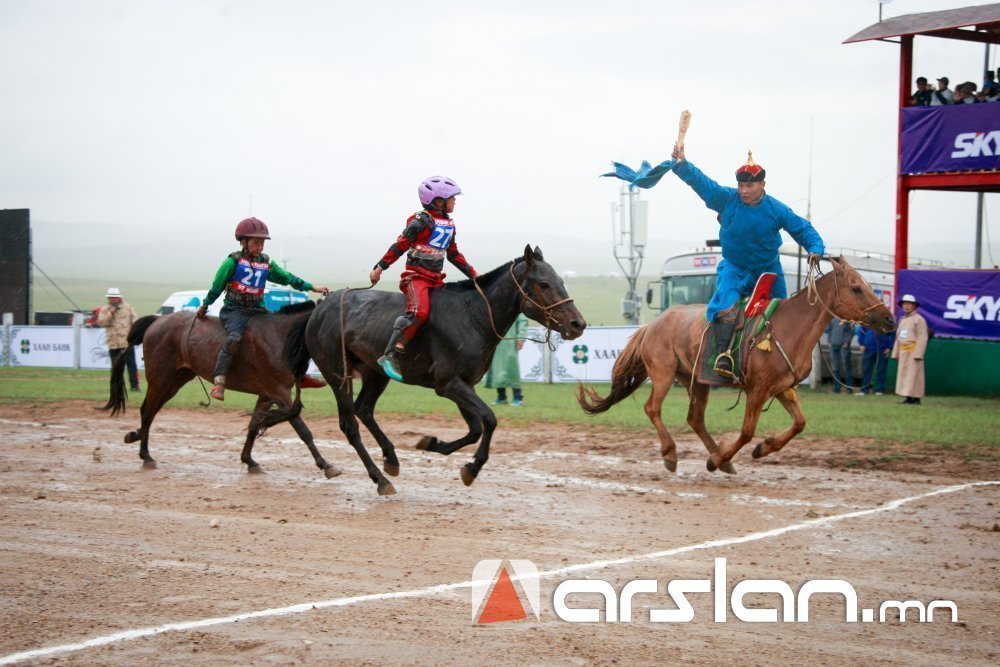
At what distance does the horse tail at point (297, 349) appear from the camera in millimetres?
10453

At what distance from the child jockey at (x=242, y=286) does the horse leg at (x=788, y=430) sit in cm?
455

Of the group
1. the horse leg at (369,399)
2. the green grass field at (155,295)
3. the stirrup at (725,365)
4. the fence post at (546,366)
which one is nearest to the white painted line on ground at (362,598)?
the stirrup at (725,365)

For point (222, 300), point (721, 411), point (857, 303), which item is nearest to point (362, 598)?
point (857, 303)

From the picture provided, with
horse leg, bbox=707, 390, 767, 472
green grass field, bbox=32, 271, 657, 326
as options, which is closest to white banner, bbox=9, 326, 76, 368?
horse leg, bbox=707, 390, 767, 472

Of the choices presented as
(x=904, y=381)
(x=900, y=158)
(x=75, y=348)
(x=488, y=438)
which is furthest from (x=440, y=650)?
(x=75, y=348)

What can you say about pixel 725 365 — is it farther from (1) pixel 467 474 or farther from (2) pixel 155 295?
(2) pixel 155 295

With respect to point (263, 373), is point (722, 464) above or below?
below

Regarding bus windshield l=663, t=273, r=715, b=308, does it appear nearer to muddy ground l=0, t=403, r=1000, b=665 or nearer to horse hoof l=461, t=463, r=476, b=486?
muddy ground l=0, t=403, r=1000, b=665

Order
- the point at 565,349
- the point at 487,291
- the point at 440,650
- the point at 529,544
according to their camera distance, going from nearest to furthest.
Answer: the point at 440,650
the point at 529,544
the point at 487,291
the point at 565,349

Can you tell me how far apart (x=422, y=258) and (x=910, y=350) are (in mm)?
12196

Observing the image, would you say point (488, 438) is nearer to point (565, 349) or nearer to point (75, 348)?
point (565, 349)

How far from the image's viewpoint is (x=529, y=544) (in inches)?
282

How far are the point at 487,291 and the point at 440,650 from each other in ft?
16.1

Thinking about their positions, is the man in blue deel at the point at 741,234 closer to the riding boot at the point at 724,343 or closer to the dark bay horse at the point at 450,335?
the riding boot at the point at 724,343
